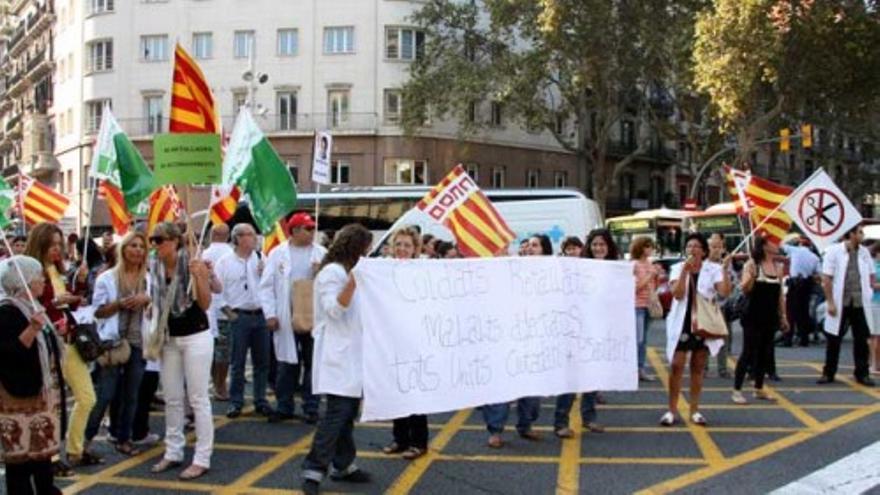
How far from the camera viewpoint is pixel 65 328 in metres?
6.59

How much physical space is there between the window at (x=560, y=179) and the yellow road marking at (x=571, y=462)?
136 feet

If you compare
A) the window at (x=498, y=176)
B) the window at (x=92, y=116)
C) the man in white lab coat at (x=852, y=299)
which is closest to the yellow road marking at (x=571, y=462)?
the man in white lab coat at (x=852, y=299)

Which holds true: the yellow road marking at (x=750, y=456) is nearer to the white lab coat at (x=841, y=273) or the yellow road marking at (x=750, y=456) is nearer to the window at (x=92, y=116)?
the white lab coat at (x=841, y=273)

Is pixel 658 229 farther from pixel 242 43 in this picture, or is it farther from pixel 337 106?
pixel 242 43

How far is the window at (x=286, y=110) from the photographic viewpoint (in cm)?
4369

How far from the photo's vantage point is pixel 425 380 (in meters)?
6.71

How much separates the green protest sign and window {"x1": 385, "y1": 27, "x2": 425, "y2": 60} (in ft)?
122

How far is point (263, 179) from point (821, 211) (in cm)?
585

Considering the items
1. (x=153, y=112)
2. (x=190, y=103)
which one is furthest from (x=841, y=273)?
(x=153, y=112)

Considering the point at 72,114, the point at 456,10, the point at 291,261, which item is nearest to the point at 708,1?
the point at 456,10

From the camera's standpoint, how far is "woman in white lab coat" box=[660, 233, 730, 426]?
8250 mm

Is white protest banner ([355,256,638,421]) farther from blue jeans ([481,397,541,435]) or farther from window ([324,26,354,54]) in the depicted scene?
window ([324,26,354,54])

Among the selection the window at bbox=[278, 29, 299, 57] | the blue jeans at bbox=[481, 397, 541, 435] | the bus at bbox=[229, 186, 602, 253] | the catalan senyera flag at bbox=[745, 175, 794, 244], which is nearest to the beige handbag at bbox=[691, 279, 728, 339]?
the blue jeans at bbox=[481, 397, 541, 435]

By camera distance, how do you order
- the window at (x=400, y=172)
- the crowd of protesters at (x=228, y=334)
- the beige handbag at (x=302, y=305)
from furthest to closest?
the window at (x=400, y=172)
the beige handbag at (x=302, y=305)
the crowd of protesters at (x=228, y=334)
